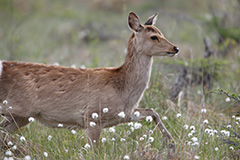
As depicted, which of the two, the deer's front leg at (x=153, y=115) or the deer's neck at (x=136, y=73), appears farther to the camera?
the deer's neck at (x=136, y=73)

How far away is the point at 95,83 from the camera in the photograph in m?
4.98

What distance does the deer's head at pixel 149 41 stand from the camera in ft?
16.3

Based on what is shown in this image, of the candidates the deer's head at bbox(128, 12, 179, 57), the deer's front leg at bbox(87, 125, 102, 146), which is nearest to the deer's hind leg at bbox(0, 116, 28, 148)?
the deer's front leg at bbox(87, 125, 102, 146)

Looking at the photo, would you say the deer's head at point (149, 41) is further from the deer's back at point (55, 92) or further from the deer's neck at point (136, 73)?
the deer's back at point (55, 92)

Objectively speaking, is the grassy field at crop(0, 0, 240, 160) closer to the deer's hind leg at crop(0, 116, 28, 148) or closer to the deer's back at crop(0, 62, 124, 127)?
the deer's hind leg at crop(0, 116, 28, 148)

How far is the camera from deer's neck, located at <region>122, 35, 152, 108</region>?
5023 mm

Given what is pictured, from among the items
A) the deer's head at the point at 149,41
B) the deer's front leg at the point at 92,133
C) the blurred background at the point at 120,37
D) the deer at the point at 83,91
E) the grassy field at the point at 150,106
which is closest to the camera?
the grassy field at the point at 150,106

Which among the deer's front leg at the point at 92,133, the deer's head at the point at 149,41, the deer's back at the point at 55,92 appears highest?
the deer's head at the point at 149,41

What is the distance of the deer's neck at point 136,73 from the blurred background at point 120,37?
1195 mm

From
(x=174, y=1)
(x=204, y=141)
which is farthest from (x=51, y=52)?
(x=174, y=1)

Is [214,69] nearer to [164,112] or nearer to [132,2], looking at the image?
[164,112]

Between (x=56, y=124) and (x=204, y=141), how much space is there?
1.85 meters

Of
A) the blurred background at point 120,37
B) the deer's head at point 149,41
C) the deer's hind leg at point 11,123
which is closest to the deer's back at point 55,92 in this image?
the deer's hind leg at point 11,123

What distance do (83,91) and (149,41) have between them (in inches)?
41.4
